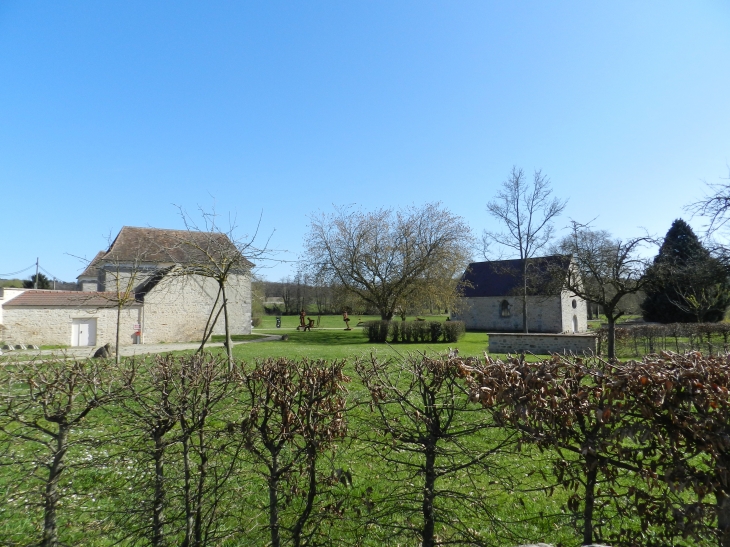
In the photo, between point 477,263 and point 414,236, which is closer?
point 414,236

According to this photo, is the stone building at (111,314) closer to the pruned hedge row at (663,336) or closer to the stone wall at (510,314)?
the pruned hedge row at (663,336)

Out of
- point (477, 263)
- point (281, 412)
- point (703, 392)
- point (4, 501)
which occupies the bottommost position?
point (4, 501)

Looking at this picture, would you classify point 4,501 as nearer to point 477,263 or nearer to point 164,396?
point 164,396

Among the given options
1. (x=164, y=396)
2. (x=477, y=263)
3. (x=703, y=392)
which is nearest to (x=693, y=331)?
(x=703, y=392)

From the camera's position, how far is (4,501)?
9.28 ft

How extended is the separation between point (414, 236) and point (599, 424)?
98.6 feet

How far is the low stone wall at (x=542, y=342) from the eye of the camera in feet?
52.4

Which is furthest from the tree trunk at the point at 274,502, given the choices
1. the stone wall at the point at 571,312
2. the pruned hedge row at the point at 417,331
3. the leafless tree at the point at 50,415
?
the stone wall at the point at 571,312

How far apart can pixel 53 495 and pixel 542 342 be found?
1675cm

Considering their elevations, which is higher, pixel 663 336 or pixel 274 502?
pixel 663 336

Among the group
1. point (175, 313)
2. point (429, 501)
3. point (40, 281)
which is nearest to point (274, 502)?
point (429, 501)

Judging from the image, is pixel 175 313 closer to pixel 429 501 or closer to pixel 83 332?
pixel 83 332

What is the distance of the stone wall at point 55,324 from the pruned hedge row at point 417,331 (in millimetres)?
13528

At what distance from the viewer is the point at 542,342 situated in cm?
1731
